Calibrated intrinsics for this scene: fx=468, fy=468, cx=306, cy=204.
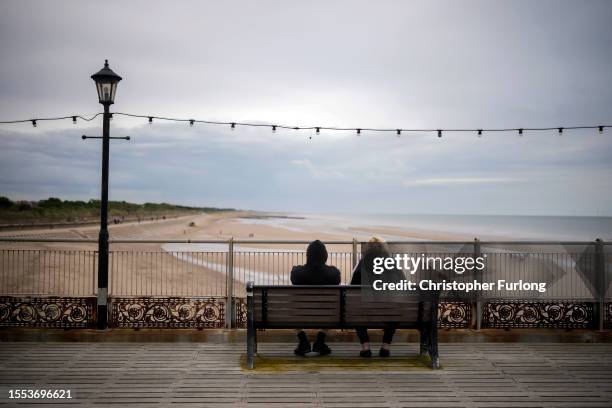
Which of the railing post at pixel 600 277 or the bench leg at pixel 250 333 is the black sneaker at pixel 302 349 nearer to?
the bench leg at pixel 250 333

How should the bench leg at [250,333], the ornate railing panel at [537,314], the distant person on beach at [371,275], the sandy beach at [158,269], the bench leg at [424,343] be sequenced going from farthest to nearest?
the sandy beach at [158,269] < the ornate railing panel at [537,314] < the bench leg at [424,343] < the distant person on beach at [371,275] < the bench leg at [250,333]

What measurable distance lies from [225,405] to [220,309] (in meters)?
2.62

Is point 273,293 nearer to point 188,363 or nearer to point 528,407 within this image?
point 188,363

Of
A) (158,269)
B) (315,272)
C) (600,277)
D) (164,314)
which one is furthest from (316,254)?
(158,269)

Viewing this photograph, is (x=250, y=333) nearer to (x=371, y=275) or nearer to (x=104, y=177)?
(x=371, y=275)

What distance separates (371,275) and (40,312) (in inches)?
198

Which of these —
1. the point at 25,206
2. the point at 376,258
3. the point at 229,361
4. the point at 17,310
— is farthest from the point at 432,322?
the point at 25,206

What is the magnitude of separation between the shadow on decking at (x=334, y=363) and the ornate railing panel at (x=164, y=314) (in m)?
1.17

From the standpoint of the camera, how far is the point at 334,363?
233 inches

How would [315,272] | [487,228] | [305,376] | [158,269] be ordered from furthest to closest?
[487,228] → [158,269] → [315,272] → [305,376]

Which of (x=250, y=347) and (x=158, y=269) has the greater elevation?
(x=250, y=347)

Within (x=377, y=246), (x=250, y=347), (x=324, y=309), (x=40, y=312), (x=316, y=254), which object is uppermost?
(x=377, y=246)

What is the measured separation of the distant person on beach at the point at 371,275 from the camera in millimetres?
5961

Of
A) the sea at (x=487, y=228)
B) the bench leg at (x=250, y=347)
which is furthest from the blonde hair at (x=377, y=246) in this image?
the sea at (x=487, y=228)
